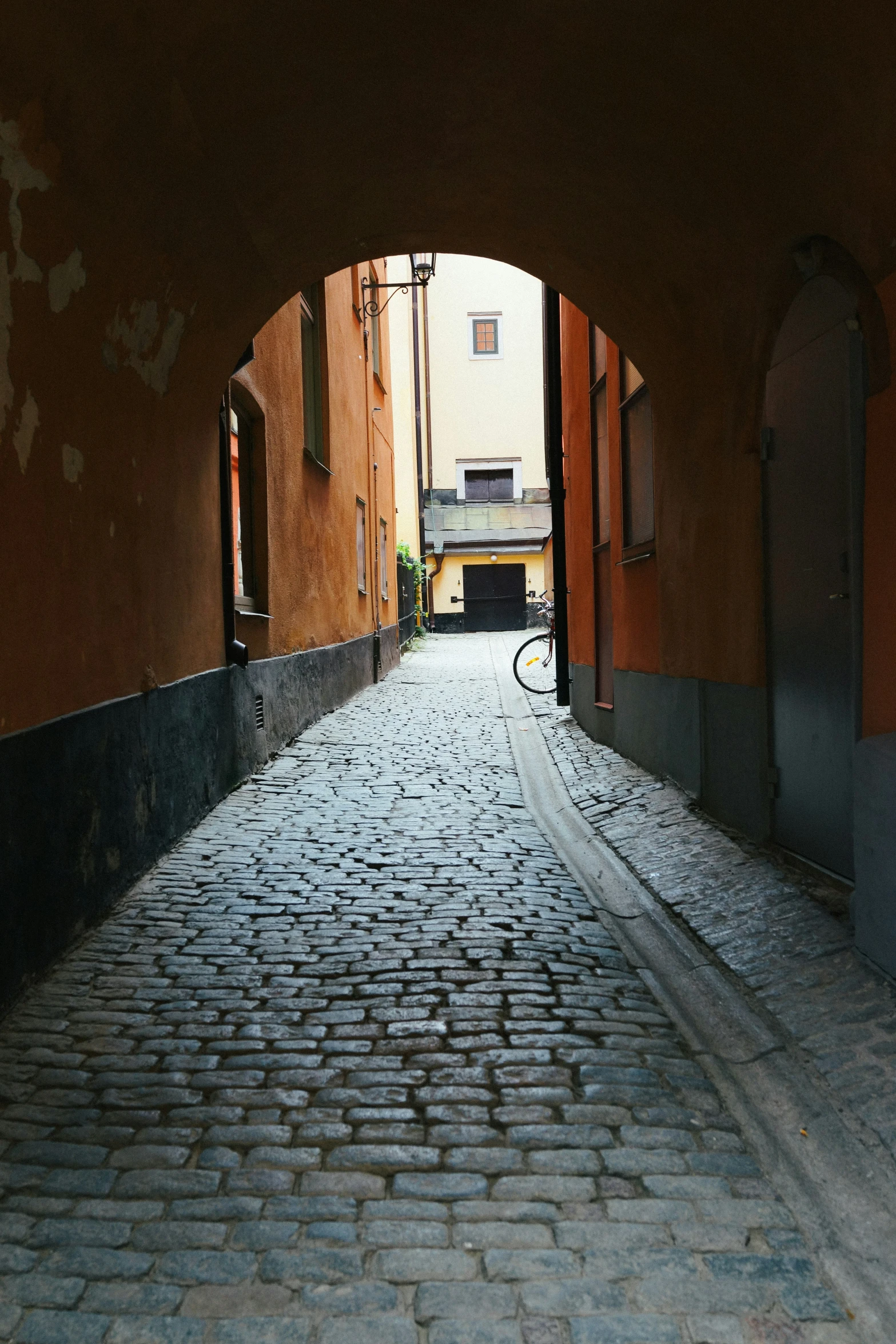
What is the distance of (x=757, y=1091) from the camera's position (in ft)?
10.2

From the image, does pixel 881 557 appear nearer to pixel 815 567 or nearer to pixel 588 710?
pixel 815 567

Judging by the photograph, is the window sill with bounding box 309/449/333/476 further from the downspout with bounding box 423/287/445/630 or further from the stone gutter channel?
the downspout with bounding box 423/287/445/630

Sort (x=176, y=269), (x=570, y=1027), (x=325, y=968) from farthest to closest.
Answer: (x=176, y=269)
(x=325, y=968)
(x=570, y=1027)

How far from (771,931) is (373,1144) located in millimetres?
2147

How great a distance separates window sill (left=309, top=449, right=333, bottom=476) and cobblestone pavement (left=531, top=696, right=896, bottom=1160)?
18.1ft

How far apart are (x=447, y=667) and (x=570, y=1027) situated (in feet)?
54.4

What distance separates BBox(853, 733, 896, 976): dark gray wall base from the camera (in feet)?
11.4

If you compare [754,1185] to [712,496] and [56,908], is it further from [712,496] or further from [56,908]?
[712,496]

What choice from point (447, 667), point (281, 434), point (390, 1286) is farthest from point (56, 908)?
point (447, 667)

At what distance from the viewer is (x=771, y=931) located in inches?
170

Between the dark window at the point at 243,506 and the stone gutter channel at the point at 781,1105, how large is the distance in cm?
463

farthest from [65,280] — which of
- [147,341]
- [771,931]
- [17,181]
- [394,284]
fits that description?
[394,284]

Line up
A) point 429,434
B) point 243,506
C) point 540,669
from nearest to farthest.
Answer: point 243,506, point 540,669, point 429,434

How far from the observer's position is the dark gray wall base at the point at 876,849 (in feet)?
11.4
